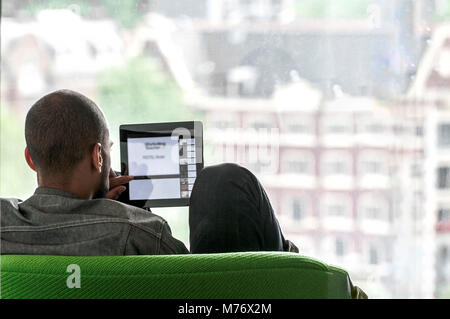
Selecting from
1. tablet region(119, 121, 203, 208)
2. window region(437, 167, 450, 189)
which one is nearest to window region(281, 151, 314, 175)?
window region(437, 167, 450, 189)

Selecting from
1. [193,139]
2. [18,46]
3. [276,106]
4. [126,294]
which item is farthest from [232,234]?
[18,46]

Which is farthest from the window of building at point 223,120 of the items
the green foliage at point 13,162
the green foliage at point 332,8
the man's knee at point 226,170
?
the man's knee at point 226,170

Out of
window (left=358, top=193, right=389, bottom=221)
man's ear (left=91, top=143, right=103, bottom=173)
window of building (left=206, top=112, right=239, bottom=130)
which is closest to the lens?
man's ear (left=91, top=143, right=103, bottom=173)

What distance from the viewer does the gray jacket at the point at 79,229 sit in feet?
2.64

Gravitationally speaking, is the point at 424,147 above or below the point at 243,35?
below

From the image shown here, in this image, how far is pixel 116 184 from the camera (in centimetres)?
113

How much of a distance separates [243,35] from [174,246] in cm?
231

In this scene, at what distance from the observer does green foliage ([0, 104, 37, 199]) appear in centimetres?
285

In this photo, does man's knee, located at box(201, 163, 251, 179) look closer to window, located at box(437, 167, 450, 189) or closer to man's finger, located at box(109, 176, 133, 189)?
man's finger, located at box(109, 176, 133, 189)

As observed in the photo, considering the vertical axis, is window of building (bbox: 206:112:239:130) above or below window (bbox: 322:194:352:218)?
above

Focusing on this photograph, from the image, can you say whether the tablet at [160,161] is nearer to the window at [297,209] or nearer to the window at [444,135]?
the window at [297,209]

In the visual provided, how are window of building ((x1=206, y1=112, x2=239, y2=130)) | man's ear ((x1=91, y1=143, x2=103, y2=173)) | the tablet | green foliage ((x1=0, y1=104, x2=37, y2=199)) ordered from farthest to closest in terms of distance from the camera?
window of building ((x1=206, y1=112, x2=239, y2=130)), green foliage ((x1=0, y1=104, x2=37, y2=199)), the tablet, man's ear ((x1=91, y1=143, x2=103, y2=173))

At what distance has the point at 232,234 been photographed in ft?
2.83

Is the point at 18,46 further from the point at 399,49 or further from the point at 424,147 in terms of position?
the point at 424,147
